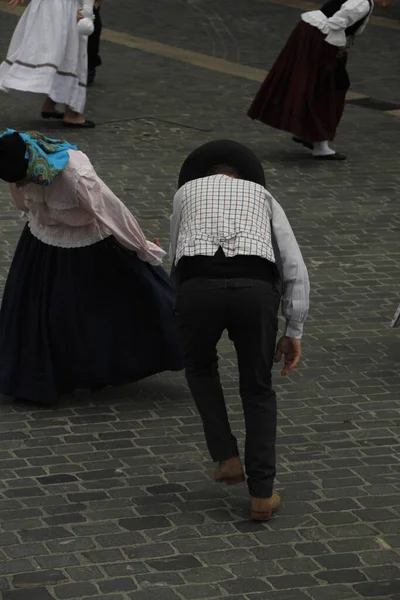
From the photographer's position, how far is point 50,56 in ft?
42.1

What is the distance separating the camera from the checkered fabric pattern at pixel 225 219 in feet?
17.7

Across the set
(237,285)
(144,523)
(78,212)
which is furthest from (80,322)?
(237,285)

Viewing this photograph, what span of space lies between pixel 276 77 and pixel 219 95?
2.85m

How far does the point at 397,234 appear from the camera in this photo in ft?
32.9

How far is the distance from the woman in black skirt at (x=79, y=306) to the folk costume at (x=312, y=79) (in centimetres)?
540

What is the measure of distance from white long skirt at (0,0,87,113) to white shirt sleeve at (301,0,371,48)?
2194mm

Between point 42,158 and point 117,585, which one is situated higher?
point 42,158

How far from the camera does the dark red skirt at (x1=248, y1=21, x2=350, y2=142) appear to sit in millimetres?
11961

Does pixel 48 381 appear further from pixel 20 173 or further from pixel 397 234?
pixel 397 234

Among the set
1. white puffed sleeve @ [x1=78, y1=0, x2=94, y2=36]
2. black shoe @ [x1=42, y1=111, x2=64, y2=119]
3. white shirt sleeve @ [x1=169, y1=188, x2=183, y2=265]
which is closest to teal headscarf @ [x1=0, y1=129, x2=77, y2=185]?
white shirt sleeve @ [x1=169, y1=188, x2=183, y2=265]

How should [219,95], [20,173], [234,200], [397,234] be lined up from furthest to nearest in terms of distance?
[219,95] → [397,234] → [20,173] → [234,200]

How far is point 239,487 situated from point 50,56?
759 cm

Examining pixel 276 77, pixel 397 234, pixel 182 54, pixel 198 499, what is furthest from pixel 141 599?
pixel 182 54

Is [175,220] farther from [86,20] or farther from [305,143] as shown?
[86,20]
